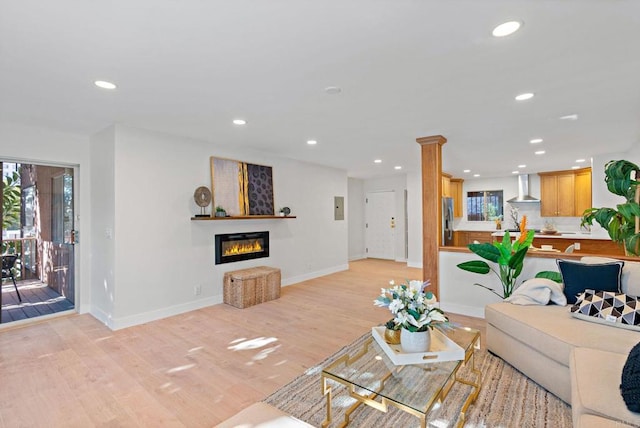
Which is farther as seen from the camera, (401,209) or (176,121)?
(401,209)

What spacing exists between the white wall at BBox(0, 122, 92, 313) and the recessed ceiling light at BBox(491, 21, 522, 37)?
4929mm

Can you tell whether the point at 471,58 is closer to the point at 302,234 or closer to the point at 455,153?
the point at 455,153

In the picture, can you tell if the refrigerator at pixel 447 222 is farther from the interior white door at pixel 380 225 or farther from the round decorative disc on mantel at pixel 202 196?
the round decorative disc on mantel at pixel 202 196

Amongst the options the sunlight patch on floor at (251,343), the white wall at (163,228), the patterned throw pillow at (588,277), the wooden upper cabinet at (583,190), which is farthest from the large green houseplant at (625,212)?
the white wall at (163,228)

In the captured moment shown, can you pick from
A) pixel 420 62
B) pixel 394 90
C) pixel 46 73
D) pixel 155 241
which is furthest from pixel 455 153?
pixel 46 73

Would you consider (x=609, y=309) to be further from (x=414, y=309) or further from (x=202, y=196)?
(x=202, y=196)

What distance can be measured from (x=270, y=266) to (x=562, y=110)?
4.63 m

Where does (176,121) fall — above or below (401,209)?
above

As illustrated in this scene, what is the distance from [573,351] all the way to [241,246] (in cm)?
429

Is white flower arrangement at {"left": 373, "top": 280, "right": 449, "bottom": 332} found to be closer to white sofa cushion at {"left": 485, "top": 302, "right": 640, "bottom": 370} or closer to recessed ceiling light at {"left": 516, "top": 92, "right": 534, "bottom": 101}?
white sofa cushion at {"left": 485, "top": 302, "right": 640, "bottom": 370}

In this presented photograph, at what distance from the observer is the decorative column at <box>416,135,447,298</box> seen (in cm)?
416

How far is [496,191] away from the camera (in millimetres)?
8641

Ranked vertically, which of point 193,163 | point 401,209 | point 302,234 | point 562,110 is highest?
point 562,110

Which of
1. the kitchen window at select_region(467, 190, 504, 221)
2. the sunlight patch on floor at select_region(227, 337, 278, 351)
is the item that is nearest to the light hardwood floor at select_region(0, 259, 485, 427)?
the sunlight patch on floor at select_region(227, 337, 278, 351)
